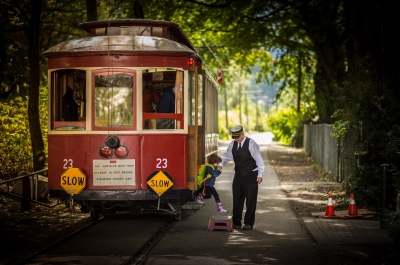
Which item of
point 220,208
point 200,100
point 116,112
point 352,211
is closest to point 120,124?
point 116,112

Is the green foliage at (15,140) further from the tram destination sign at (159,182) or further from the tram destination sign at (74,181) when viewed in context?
the tram destination sign at (159,182)

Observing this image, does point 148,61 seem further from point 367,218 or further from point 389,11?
point 389,11

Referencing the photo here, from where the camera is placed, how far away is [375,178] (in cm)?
1398

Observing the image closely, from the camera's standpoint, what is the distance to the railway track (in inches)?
375

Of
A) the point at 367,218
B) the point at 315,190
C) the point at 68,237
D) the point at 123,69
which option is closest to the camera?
the point at 68,237

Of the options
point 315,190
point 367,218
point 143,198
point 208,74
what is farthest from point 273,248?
point 315,190

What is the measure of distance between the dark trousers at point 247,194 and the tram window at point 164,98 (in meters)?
1.35

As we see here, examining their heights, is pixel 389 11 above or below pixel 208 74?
above

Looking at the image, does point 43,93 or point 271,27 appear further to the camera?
point 271,27

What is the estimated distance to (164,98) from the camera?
12.5m

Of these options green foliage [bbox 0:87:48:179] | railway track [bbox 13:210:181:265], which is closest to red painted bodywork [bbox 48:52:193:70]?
railway track [bbox 13:210:181:265]

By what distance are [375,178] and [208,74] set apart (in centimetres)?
409

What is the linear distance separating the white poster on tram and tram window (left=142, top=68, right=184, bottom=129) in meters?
0.73

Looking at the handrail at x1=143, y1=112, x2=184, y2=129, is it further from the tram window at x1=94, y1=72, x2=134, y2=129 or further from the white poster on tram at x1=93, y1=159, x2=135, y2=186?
the white poster on tram at x1=93, y1=159, x2=135, y2=186
